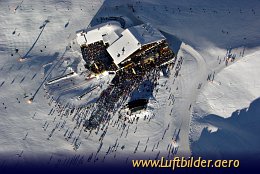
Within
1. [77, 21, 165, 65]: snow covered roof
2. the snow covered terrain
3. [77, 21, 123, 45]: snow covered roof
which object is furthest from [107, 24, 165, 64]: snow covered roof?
the snow covered terrain

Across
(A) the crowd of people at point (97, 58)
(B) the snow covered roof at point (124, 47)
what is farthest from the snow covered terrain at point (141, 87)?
(B) the snow covered roof at point (124, 47)

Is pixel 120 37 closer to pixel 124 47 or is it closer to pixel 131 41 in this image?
pixel 124 47

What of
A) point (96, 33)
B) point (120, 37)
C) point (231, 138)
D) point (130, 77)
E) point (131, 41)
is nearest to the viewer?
point (231, 138)

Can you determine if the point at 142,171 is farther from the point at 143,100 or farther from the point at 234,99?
the point at 234,99

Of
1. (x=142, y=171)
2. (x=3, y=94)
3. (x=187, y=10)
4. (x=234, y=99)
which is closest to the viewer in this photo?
(x=142, y=171)

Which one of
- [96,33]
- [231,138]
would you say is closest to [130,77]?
[96,33]

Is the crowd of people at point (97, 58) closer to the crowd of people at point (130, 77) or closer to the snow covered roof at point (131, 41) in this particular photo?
the snow covered roof at point (131, 41)

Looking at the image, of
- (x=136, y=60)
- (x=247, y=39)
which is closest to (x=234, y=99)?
(x=247, y=39)
